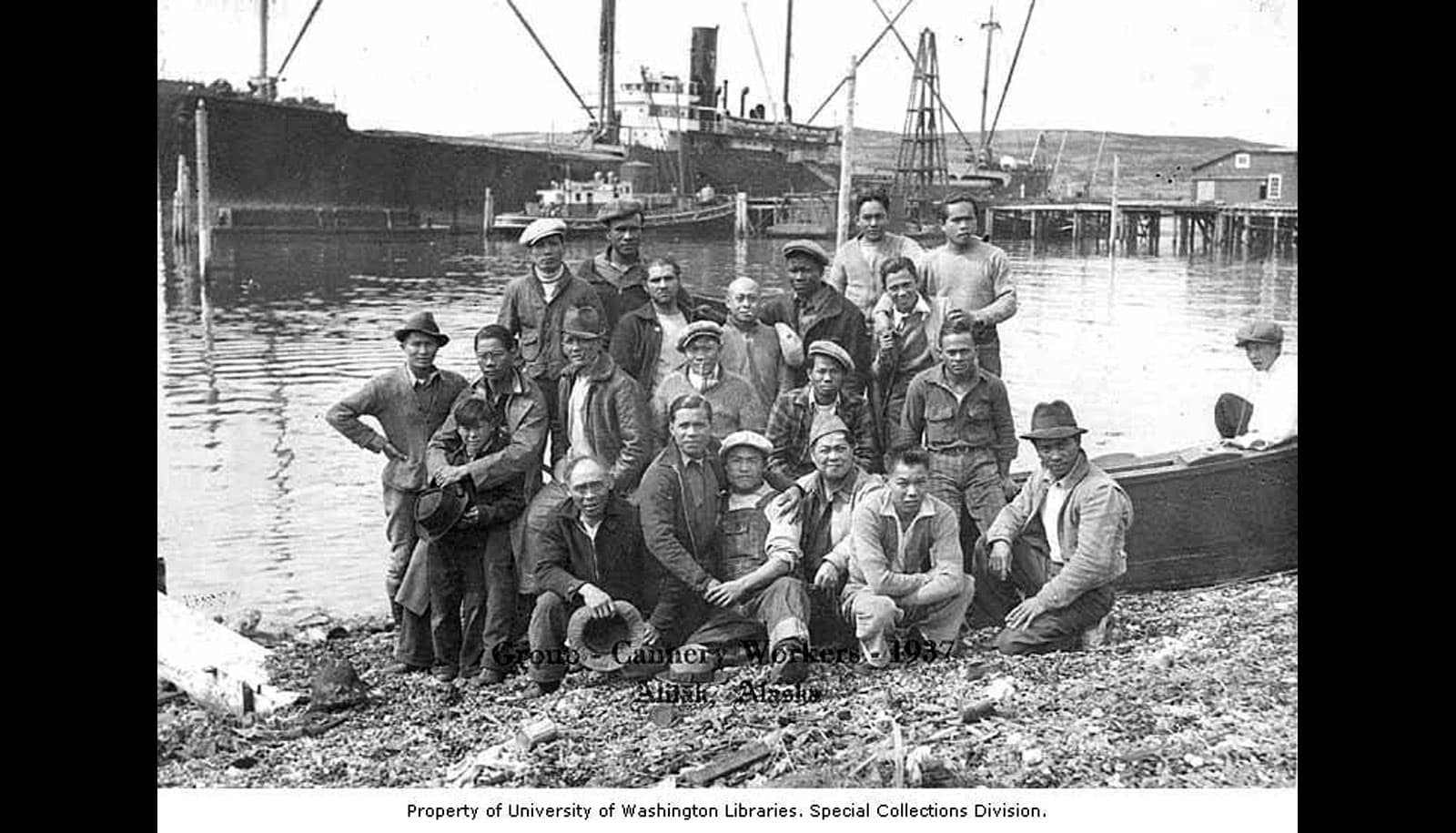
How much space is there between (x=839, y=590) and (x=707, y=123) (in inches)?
104

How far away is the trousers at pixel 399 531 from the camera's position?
557 centimetres

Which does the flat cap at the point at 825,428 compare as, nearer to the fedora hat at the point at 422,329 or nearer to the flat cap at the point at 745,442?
the flat cap at the point at 745,442

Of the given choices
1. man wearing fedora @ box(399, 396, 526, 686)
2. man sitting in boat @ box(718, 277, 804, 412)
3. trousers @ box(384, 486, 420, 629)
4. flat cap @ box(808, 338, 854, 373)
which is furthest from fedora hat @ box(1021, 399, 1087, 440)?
trousers @ box(384, 486, 420, 629)

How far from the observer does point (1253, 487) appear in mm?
5867

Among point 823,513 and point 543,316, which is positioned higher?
point 543,316

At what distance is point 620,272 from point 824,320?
965 mm

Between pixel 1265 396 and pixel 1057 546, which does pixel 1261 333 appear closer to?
pixel 1265 396

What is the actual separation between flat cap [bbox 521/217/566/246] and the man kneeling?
71.3 inches

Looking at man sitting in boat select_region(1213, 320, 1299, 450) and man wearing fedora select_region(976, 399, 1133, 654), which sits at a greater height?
man sitting in boat select_region(1213, 320, 1299, 450)

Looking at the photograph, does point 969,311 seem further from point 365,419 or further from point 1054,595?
point 365,419

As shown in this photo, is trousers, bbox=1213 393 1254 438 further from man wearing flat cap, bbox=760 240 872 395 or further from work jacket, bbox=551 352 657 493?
work jacket, bbox=551 352 657 493

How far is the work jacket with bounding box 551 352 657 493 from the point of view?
17.7ft

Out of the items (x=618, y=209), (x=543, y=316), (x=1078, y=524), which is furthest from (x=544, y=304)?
(x=1078, y=524)

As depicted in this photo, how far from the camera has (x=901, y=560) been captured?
17.7 ft
